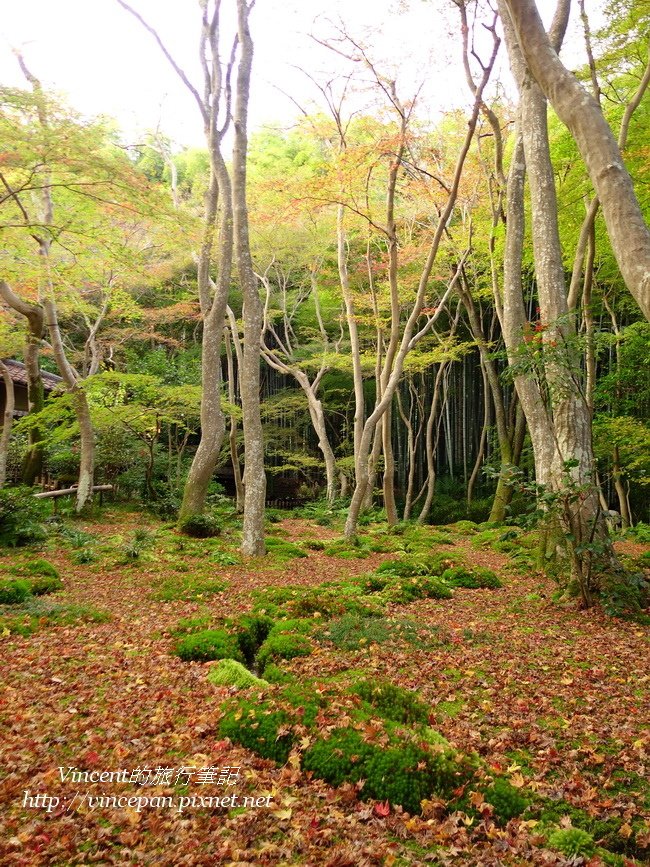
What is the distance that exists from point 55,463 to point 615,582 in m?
13.3

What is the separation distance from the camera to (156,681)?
3.63 m

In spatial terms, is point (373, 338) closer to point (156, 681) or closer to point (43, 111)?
point (43, 111)

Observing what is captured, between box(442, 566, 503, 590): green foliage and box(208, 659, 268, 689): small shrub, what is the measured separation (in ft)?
11.6

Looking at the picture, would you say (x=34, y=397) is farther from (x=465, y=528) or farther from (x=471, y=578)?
(x=471, y=578)

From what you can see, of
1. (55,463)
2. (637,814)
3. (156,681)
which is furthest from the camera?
(55,463)

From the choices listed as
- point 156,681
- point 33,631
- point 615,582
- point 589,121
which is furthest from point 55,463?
point 589,121

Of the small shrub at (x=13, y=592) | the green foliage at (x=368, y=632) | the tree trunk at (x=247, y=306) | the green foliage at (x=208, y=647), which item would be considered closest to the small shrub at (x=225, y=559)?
the tree trunk at (x=247, y=306)

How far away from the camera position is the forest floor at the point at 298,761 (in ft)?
6.91

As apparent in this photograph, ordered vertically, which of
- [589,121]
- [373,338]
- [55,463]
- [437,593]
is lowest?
[437,593]

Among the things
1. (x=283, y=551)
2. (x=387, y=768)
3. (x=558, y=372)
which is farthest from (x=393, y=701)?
(x=283, y=551)

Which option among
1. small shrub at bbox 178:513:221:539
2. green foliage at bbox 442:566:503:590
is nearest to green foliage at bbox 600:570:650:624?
green foliage at bbox 442:566:503:590

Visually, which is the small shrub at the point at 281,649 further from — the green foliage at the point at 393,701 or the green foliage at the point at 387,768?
the green foliage at the point at 387,768

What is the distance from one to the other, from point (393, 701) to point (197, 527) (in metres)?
7.40

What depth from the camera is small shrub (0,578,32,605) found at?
5215mm
